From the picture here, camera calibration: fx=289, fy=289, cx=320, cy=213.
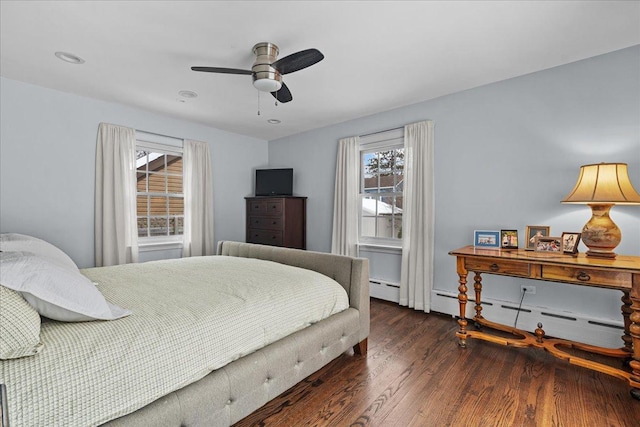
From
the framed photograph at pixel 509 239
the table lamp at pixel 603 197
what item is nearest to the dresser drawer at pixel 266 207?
the framed photograph at pixel 509 239

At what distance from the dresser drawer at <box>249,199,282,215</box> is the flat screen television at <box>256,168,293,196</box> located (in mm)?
218

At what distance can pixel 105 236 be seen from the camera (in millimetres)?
3498

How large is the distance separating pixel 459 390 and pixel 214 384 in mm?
1529

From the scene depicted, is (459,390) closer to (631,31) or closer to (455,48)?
(455,48)

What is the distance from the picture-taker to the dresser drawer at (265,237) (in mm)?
4516

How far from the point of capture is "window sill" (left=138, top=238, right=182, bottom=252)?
155 inches

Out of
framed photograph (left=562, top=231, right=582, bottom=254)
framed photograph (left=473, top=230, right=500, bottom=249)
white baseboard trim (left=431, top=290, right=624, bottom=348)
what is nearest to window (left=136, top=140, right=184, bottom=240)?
white baseboard trim (left=431, top=290, right=624, bottom=348)

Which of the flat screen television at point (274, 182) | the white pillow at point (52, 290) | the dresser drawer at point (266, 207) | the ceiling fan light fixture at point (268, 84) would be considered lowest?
the white pillow at point (52, 290)

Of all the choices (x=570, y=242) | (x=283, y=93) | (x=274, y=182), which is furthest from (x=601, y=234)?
(x=274, y=182)

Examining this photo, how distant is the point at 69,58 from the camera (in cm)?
253

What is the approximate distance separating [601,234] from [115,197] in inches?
190

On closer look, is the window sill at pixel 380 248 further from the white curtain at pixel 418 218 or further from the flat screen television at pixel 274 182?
the flat screen television at pixel 274 182

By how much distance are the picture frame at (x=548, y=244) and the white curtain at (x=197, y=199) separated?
408cm

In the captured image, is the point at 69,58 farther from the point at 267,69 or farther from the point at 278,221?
the point at 278,221
